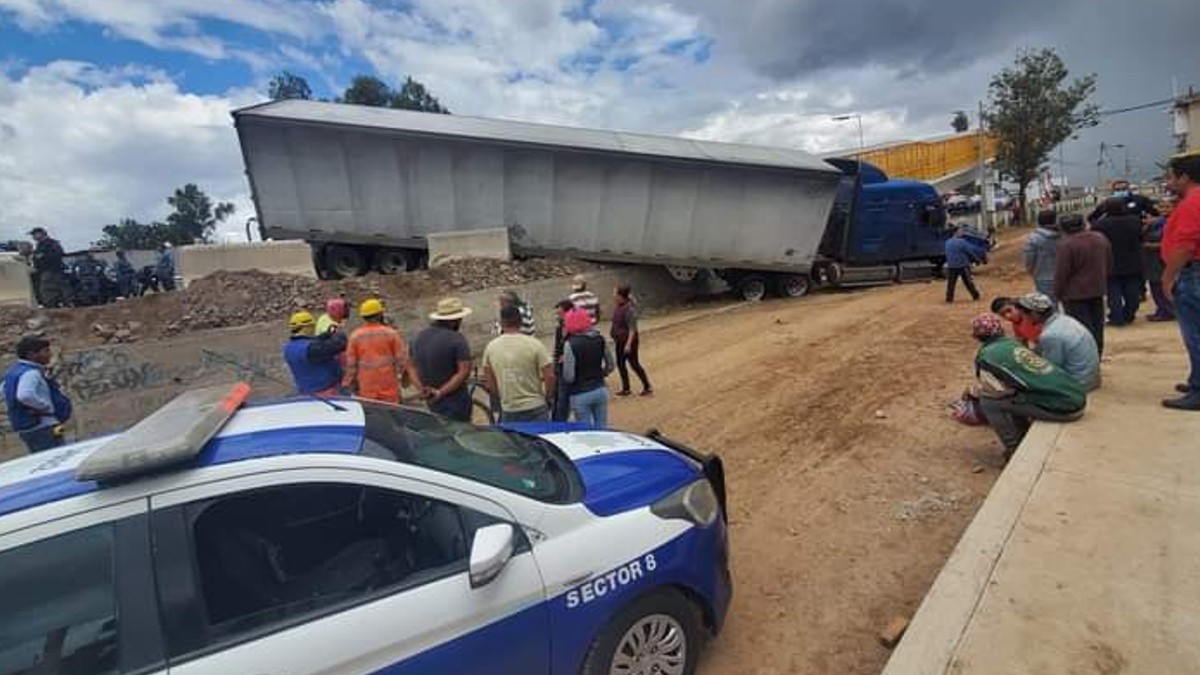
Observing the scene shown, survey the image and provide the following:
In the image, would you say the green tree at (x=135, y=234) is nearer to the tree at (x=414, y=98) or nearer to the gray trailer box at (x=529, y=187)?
the tree at (x=414, y=98)

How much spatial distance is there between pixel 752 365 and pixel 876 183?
9.84 meters

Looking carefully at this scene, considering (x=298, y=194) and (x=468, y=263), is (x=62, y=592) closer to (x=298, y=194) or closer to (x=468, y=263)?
(x=468, y=263)

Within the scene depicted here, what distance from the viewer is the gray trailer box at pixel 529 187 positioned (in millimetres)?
13625

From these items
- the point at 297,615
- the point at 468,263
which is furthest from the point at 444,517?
the point at 468,263

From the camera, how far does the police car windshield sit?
2326 millimetres

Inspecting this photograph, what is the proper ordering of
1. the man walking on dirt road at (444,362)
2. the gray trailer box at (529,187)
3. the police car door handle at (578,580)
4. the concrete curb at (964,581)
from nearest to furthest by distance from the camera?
the police car door handle at (578,580) < the concrete curb at (964,581) < the man walking on dirt road at (444,362) < the gray trailer box at (529,187)

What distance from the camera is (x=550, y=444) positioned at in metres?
3.06

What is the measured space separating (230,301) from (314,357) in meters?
7.51

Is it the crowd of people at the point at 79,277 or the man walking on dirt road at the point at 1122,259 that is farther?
the crowd of people at the point at 79,277

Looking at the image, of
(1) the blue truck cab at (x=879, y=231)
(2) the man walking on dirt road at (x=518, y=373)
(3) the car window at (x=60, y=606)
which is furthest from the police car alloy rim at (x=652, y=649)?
(1) the blue truck cab at (x=879, y=231)

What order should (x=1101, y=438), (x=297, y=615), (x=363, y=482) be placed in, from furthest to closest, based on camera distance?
(x=1101, y=438) < (x=363, y=482) < (x=297, y=615)

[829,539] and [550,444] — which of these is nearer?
[550,444]

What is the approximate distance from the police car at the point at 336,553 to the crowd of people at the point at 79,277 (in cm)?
1260

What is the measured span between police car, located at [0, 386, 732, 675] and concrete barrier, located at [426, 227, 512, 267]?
11.6m
